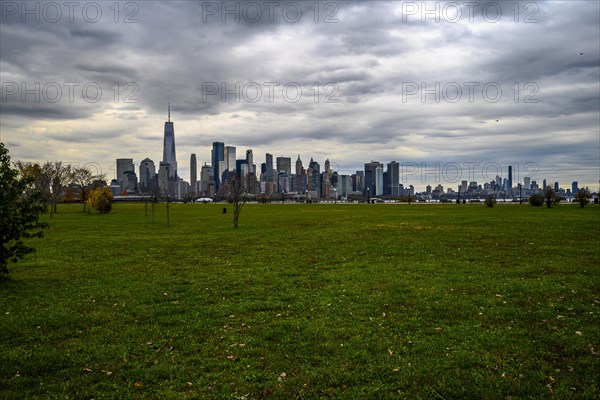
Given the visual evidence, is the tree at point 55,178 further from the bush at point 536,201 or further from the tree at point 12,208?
the bush at point 536,201

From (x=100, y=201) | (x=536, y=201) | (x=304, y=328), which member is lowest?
(x=304, y=328)

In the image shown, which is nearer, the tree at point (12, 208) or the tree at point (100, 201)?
the tree at point (12, 208)

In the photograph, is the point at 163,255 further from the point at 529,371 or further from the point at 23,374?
the point at 529,371

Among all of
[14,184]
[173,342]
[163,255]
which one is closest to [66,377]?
[173,342]

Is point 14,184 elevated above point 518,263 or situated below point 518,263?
above

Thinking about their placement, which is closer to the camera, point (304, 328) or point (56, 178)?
point (304, 328)

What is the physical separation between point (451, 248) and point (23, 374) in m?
21.1

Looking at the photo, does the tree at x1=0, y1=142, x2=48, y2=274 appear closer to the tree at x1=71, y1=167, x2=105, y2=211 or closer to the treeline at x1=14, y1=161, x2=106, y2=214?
the treeline at x1=14, y1=161, x2=106, y2=214

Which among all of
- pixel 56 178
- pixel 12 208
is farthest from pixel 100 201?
pixel 12 208

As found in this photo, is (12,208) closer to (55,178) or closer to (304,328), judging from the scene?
(304,328)

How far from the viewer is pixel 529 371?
7.78 meters

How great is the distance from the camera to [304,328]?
400 inches

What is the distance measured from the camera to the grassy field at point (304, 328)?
736 cm

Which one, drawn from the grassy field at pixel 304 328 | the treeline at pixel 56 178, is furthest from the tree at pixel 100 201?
the grassy field at pixel 304 328
